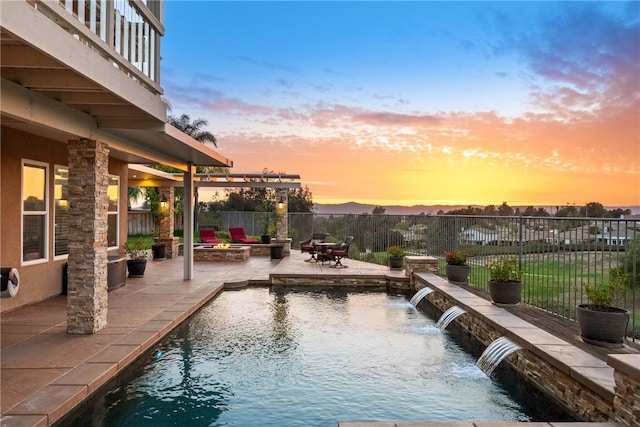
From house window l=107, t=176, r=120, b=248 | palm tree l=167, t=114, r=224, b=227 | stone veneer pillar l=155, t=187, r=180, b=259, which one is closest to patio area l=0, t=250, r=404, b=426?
house window l=107, t=176, r=120, b=248

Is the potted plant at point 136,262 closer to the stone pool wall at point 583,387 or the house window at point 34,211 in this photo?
the house window at point 34,211

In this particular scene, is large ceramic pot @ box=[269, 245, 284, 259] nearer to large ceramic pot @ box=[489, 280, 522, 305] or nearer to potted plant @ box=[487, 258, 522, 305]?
potted plant @ box=[487, 258, 522, 305]

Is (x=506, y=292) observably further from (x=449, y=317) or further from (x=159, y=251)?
(x=159, y=251)

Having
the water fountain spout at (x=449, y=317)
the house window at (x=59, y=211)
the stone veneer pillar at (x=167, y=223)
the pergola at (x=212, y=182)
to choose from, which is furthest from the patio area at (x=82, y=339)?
the stone veneer pillar at (x=167, y=223)

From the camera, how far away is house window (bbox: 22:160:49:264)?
766 cm

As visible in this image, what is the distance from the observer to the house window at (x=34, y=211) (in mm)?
7656

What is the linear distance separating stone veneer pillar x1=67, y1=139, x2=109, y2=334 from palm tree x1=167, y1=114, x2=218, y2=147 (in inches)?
902

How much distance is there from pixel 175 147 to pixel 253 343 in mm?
3942

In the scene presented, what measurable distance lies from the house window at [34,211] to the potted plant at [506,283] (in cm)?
800

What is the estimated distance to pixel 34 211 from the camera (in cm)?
795

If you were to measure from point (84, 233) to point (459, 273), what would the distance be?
711 centimetres

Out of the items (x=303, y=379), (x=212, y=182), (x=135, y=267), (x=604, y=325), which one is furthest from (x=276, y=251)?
(x=604, y=325)

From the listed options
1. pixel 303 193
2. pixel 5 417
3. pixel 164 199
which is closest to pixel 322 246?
pixel 164 199

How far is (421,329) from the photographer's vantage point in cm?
712
